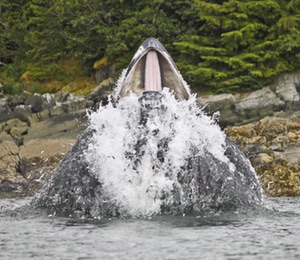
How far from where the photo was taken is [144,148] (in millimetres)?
10820

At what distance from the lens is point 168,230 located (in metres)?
9.41

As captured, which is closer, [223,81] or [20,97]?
[223,81]

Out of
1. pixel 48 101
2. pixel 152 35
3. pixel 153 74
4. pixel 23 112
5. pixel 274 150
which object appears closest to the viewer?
pixel 153 74

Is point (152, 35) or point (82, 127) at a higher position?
point (152, 35)

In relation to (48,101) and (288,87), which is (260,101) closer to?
(288,87)

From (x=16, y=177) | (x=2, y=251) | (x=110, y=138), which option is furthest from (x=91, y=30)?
(x=2, y=251)

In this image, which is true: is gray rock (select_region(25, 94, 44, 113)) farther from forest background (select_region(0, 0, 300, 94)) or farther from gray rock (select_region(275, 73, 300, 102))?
gray rock (select_region(275, 73, 300, 102))

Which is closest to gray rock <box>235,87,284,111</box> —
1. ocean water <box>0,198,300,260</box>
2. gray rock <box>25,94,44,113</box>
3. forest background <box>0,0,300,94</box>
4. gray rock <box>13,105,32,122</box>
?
forest background <box>0,0,300,94</box>

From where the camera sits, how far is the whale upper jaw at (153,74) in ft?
36.5

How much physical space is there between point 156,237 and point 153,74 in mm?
2832

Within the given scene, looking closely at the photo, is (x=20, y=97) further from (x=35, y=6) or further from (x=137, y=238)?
(x=137, y=238)

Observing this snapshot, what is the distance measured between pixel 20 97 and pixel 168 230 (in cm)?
3204

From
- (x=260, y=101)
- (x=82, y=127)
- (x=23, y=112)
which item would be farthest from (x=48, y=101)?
(x=260, y=101)

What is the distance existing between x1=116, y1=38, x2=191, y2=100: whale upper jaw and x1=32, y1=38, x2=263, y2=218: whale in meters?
0.01
